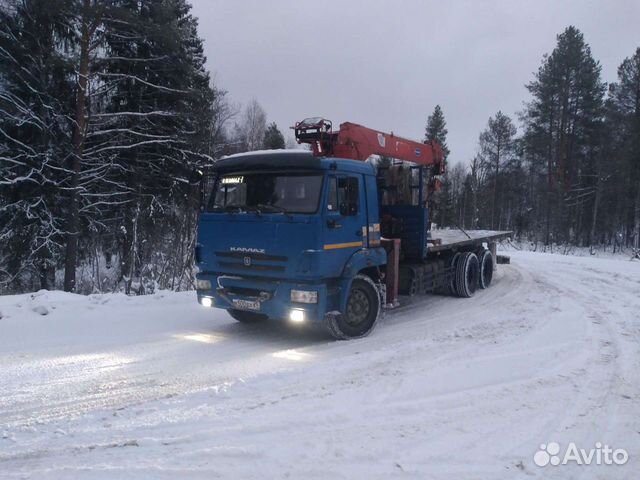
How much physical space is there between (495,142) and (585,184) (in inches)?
459

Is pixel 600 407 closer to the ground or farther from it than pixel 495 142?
closer to the ground

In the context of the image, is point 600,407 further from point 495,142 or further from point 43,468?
point 495,142

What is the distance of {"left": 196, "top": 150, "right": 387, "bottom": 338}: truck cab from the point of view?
6883mm

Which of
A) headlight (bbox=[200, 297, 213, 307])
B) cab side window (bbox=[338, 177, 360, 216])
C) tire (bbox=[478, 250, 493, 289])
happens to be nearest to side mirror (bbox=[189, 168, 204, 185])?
headlight (bbox=[200, 297, 213, 307])

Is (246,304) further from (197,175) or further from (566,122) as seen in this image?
(566,122)

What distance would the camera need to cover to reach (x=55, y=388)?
203 inches

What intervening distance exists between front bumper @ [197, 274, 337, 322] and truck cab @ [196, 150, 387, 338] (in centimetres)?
2

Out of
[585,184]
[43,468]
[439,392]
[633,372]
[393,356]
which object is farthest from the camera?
[585,184]

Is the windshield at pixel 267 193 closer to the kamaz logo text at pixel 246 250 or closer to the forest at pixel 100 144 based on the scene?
the kamaz logo text at pixel 246 250

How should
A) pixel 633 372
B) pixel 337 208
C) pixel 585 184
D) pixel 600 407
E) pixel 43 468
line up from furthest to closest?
1. pixel 585 184
2. pixel 337 208
3. pixel 633 372
4. pixel 600 407
5. pixel 43 468

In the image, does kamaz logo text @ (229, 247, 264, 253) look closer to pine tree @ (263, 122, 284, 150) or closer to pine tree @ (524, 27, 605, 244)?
pine tree @ (263, 122, 284, 150)

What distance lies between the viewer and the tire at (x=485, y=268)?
43.5ft

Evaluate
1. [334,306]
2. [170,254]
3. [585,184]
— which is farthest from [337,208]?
[585,184]

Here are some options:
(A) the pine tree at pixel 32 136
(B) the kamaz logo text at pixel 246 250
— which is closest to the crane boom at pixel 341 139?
(B) the kamaz logo text at pixel 246 250
